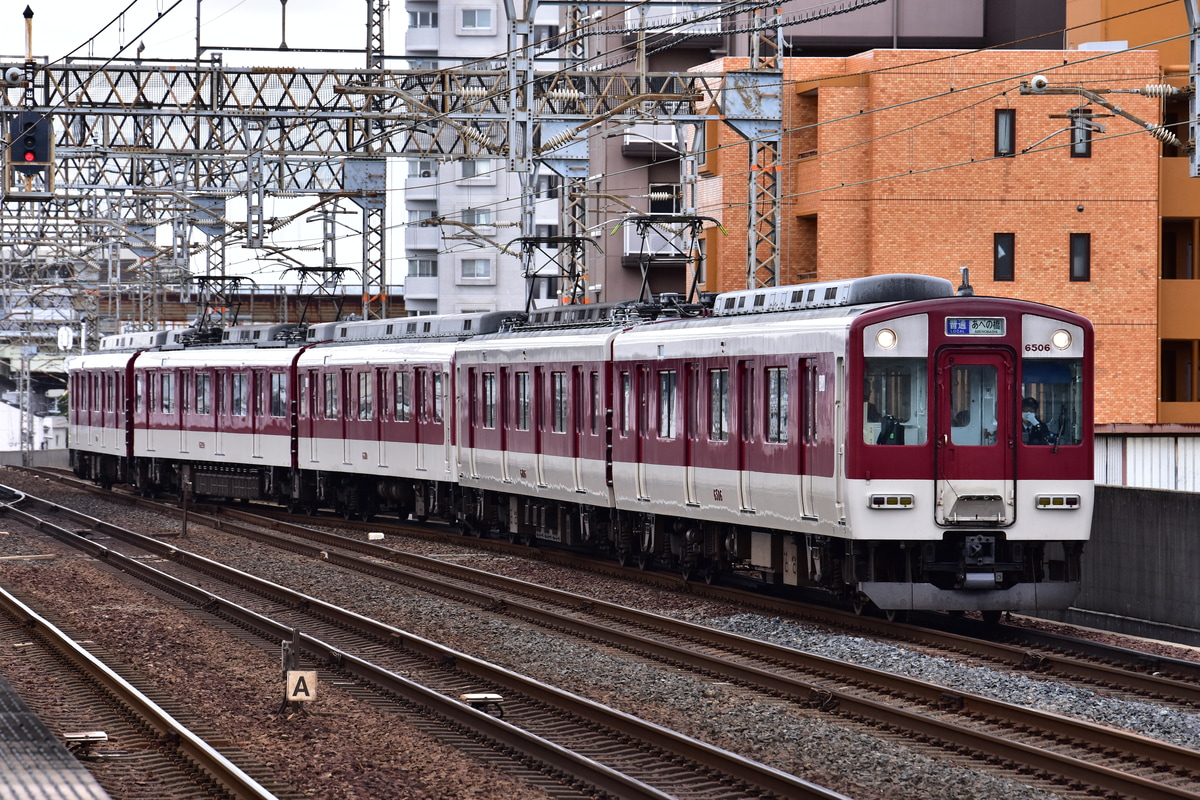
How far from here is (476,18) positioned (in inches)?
3408

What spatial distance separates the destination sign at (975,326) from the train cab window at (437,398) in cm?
1343

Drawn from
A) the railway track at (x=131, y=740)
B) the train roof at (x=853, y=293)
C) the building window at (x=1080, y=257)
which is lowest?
the railway track at (x=131, y=740)

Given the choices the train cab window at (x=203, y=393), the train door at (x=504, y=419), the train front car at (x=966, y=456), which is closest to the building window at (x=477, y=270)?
the train cab window at (x=203, y=393)

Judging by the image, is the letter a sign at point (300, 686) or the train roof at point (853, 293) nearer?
the letter a sign at point (300, 686)

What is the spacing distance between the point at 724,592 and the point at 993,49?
22151 mm

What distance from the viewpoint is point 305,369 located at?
32875mm

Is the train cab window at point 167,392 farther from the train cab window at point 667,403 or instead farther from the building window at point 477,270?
the building window at point 477,270

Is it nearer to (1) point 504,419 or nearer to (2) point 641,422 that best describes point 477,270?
(1) point 504,419

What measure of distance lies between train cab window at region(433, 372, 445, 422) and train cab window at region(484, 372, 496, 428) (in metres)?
1.86

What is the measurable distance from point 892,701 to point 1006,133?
2702 centimetres

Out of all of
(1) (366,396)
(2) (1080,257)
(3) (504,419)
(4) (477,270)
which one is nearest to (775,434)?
(3) (504,419)

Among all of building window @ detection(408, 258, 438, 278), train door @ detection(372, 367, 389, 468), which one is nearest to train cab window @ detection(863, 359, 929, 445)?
train door @ detection(372, 367, 389, 468)

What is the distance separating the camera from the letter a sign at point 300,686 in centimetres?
1246

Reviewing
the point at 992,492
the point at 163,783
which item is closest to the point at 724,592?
the point at 992,492
